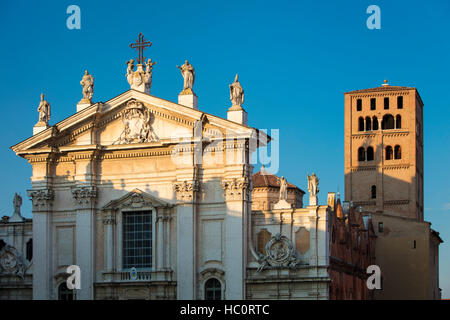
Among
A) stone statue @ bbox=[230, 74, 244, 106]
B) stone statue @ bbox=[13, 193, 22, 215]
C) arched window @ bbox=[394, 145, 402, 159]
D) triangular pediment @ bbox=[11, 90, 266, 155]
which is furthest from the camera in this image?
arched window @ bbox=[394, 145, 402, 159]

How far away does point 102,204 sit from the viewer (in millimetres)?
43125

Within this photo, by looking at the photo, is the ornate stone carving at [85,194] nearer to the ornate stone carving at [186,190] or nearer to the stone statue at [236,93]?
the ornate stone carving at [186,190]

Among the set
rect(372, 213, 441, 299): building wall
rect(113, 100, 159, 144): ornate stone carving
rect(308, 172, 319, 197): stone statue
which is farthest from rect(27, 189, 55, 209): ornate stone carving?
rect(372, 213, 441, 299): building wall

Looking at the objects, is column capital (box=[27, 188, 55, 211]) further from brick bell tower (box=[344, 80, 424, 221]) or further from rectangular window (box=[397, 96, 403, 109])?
rectangular window (box=[397, 96, 403, 109])

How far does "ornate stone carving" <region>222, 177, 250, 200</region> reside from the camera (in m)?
40.6

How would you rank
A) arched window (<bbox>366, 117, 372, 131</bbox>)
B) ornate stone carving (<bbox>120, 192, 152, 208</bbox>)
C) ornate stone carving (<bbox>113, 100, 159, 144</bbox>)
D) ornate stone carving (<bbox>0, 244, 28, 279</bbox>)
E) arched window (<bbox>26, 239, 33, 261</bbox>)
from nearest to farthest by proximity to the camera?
ornate stone carving (<bbox>120, 192, 152, 208</bbox>)
ornate stone carving (<bbox>113, 100, 159, 144</bbox>)
ornate stone carving (<bbox>0, 244, 28, 279</bbox>)
arched window (<bbox>26, 239, 33, 261</bbox>)
arched window (<bbox>366, 117, 372, 131</bbox>)

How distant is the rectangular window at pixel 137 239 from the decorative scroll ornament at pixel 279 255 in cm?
549

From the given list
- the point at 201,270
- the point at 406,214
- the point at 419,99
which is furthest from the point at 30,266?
the point at 419,99

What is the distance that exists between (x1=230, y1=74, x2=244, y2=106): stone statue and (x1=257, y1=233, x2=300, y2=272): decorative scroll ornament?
6277mm

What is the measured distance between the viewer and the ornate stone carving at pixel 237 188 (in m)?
40.6

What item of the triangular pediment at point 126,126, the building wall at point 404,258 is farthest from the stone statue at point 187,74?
the building wall at point 404,258

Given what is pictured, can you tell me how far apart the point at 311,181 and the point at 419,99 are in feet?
122

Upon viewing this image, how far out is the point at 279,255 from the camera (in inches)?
1581
